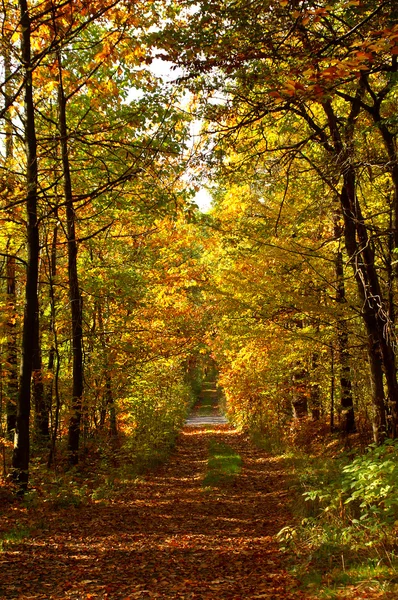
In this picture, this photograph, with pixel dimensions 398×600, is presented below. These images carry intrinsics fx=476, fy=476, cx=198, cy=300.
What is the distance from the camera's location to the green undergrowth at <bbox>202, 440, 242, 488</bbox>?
11.0 meters

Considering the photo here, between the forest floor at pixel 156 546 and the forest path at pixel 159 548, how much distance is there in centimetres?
1

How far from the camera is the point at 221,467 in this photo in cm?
1276

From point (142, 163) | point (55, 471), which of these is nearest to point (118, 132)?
point (142, 163)

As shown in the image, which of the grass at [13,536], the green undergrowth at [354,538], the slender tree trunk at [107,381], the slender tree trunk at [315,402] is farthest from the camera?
the slender tree trunk at [315,402]

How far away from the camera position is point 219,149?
7.15m

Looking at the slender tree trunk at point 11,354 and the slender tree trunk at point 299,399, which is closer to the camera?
the slender tree trunk at point 11,354

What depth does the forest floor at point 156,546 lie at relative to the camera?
16.3 feet

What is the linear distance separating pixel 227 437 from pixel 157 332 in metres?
9.59

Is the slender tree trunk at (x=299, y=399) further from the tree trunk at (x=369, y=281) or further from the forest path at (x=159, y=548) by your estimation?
the tree trunk at (x=369, y=281)

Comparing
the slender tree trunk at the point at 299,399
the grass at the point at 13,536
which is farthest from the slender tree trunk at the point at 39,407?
the slender tree trunk at the point at 299,399

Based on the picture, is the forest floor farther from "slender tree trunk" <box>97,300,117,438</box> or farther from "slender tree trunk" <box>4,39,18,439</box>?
"slender tree trunk" <box>4,39,18,439</box>

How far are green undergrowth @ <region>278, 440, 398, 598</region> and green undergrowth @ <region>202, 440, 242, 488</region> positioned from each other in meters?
3.92

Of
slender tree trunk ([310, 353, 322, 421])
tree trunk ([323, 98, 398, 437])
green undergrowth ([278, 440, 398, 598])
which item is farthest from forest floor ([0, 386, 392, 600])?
slender tree trunk ([310, 353, 322, 421])

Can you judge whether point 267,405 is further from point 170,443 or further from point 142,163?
point 142,163
